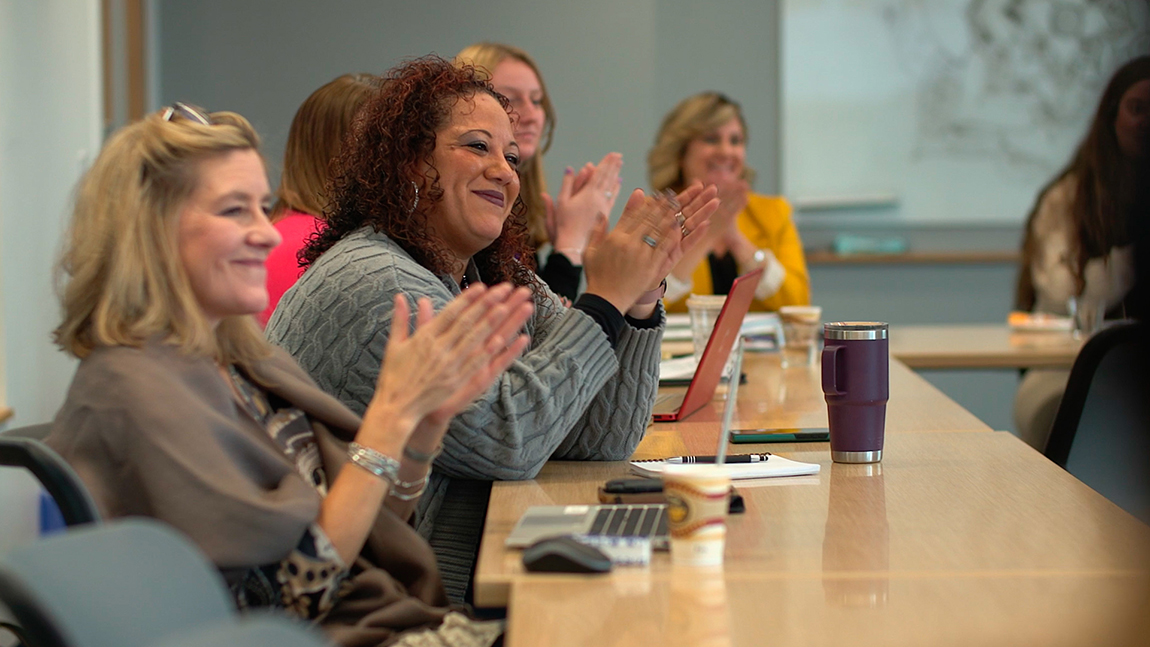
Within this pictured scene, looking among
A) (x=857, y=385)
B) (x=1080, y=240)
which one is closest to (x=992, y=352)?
(x=1080, y=240)

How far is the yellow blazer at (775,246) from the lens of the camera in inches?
148

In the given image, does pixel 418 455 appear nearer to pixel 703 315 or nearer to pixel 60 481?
pixel 60 481

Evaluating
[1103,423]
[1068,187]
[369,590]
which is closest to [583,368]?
[369,590]

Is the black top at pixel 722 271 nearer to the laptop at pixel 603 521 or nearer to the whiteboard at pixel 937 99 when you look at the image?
the whiteboard at pixel 937 99

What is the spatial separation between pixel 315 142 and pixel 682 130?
187 centimetres

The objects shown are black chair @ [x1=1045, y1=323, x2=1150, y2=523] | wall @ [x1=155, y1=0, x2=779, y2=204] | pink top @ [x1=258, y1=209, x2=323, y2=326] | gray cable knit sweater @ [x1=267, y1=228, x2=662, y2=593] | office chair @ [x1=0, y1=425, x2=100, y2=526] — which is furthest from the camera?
wall @ [x1=155, y1=0, x2=779, y2=204]

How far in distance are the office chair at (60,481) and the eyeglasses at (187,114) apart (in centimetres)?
41

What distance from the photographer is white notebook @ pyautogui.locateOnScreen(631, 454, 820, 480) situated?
1.58 m

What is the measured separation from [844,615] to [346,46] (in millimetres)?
4511

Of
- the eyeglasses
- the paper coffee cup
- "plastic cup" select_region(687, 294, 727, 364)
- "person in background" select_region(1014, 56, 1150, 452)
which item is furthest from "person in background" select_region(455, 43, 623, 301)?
the paper coffee cup

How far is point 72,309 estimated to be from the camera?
4.06ft

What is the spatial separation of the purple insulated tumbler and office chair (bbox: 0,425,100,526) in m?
0.99

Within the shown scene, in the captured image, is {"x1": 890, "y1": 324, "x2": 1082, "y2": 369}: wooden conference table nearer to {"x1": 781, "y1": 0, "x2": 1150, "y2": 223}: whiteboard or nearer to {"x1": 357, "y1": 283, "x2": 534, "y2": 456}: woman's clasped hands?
{"x1": 781, "y1": 0, "x2": 1150, "y2": 223}: whiteboard

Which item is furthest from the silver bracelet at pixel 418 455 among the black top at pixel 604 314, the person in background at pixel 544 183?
the person in background at pixel 544 183
